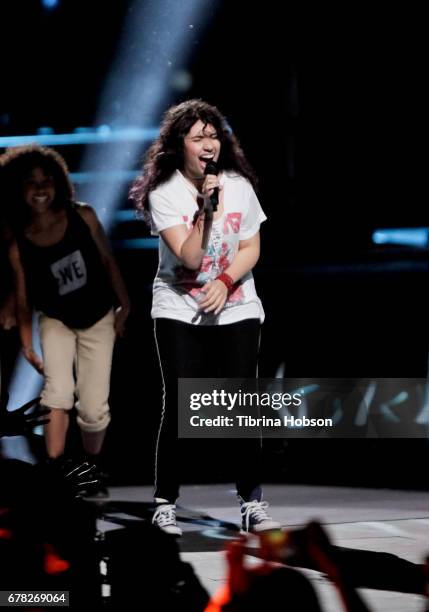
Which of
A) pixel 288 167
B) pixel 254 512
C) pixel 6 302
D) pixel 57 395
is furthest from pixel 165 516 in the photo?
pixel 288 167

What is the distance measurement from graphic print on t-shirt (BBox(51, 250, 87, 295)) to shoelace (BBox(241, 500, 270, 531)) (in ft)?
4.13

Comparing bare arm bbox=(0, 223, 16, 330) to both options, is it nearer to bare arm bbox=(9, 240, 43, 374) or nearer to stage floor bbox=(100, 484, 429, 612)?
bare arm bbox=(9, 240, 43, 374)

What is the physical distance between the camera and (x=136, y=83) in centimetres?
675

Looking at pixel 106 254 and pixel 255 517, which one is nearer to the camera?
pixel 255 517

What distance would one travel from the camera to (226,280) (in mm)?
3857

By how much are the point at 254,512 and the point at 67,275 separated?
1353 mm

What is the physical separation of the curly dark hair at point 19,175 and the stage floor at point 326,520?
4.24 feet

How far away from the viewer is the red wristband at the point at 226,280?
3850mm

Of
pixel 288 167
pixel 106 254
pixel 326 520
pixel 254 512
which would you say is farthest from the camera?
pixel 288 167

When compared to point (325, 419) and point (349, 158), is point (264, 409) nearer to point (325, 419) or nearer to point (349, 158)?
point (325, 419)

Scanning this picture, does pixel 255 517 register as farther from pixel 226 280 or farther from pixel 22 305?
pixel 22 305

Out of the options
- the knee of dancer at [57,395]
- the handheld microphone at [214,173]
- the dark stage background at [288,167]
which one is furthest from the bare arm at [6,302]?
the dark stage background at [288,167]

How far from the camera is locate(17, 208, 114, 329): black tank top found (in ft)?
15.4

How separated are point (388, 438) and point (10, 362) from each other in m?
2.26
